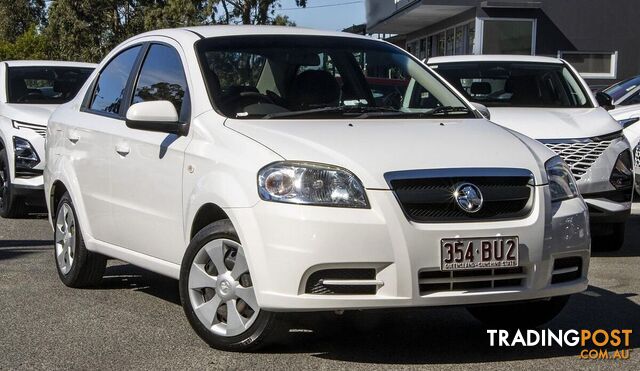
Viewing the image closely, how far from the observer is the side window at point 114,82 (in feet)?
22.8

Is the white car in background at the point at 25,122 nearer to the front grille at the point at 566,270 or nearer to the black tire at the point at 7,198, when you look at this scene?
the black tire at the point at 7,198

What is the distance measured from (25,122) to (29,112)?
7.4 inches

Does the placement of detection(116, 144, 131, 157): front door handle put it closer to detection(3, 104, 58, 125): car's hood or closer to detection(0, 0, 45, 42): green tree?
detection(3, 104, 58, 125): car's hood

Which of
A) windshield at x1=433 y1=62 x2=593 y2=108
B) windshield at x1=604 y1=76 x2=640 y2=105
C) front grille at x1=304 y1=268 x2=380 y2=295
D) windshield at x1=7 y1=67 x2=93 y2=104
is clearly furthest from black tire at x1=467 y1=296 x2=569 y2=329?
windshield at x1=604 y1=76 x2=640 y2=105

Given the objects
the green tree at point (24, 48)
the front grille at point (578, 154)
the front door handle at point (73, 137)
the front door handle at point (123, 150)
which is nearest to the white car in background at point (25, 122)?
the front door handle at point (73, 137)

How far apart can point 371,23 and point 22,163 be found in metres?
25.6

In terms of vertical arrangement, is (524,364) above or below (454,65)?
below

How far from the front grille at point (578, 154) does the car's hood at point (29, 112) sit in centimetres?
557

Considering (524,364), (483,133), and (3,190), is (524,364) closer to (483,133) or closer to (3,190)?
(483,133)

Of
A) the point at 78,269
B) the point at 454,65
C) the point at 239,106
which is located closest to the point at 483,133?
the point at 239,106

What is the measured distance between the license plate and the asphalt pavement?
529 millimetres

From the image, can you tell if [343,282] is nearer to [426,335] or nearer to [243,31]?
[426,335]

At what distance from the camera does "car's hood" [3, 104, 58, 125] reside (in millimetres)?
11672

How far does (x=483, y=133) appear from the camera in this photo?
18.4 ft
